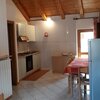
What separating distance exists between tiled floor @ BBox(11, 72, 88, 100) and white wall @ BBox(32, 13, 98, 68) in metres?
2.03

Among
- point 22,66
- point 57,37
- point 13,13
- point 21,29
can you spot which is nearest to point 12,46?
point 22,66

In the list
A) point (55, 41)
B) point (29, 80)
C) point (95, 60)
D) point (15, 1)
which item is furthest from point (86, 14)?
point (95, 60)

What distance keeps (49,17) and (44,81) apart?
10.5 ft

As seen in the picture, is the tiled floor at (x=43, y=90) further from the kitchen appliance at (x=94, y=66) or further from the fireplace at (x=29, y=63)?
the kitchen appliance at (x=94, y=66)

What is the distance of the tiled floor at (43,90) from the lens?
15.0 ft

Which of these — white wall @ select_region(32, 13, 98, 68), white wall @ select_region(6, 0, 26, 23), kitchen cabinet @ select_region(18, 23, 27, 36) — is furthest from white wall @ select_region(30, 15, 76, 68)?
kitchen cabinet @ select_region(18, 23, 27, 36)

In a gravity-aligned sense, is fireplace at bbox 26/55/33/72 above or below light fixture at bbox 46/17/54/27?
below

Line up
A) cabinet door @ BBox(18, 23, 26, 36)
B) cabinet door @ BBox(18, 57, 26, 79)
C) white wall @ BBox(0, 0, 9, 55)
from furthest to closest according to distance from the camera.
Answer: cabinet door @ BBox(18, 23, 26, 36)
cabinet door @ BBox(18, 57, 26, 79)
white wall @ BBox(0, 0, 9, 55)

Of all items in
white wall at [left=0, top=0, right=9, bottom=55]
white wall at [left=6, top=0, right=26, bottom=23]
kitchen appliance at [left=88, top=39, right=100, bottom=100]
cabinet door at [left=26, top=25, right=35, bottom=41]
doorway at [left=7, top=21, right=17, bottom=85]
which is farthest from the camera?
cabinet door at [left=26, top=25, right=35, bottom=41]

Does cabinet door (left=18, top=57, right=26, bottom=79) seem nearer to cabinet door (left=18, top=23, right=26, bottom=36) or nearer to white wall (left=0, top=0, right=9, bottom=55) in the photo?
cabinet door (left=18, top=23, right=26, bottom=36)

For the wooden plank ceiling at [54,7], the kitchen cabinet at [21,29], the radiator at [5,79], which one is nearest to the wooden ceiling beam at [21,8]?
the wooden plank ceiling at [54,7]

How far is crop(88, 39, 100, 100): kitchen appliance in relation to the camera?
3.23 metres

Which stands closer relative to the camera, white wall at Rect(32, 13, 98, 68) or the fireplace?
the fireplace

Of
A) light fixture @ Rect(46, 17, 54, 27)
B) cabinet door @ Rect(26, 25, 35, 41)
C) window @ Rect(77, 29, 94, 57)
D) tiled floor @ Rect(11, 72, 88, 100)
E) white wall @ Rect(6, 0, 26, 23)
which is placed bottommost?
tiled floor @ Rect(11, 72, 88, 100)
